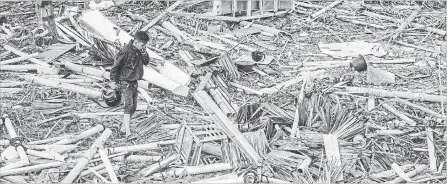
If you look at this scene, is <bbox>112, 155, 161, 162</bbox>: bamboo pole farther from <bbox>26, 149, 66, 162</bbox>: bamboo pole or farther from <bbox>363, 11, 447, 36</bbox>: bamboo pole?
<bbox>363, 11, 447, 36</bbox>: bamboo pole

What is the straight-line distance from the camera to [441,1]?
50.1 feet

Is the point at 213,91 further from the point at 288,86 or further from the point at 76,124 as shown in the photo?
the point at 76,124

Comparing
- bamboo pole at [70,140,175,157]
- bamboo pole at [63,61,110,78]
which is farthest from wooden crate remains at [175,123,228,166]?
bamboo pole at [63,61,110,78]

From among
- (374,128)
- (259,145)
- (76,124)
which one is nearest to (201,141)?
(259,145)

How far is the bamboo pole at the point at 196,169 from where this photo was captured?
7172 mm

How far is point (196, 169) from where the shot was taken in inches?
285

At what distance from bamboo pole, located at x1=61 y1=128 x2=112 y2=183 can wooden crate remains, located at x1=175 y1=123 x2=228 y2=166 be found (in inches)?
42.4

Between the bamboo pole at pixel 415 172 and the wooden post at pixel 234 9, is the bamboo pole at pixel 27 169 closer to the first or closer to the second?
the bamboo pole at pixel 415 172

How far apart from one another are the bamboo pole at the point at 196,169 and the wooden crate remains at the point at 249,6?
747 cm

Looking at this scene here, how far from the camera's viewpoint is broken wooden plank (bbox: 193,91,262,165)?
749cm

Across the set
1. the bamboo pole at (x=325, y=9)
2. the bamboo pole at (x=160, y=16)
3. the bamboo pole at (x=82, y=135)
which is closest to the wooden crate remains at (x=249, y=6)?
the bamboo pole at (x=325, y=9)

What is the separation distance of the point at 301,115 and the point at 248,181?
5.68 ft

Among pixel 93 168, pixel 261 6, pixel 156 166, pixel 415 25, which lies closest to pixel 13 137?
Answer: pixel 93 168

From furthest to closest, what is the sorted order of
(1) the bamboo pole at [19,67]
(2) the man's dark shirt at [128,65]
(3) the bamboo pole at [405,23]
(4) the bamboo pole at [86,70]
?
(3) the bamboo pole at [405,23] < (1) the bamboo pole at [19,67] < (4) the bamboo pole at [86,70] < (2) the man's dark shirt at [128,65]
